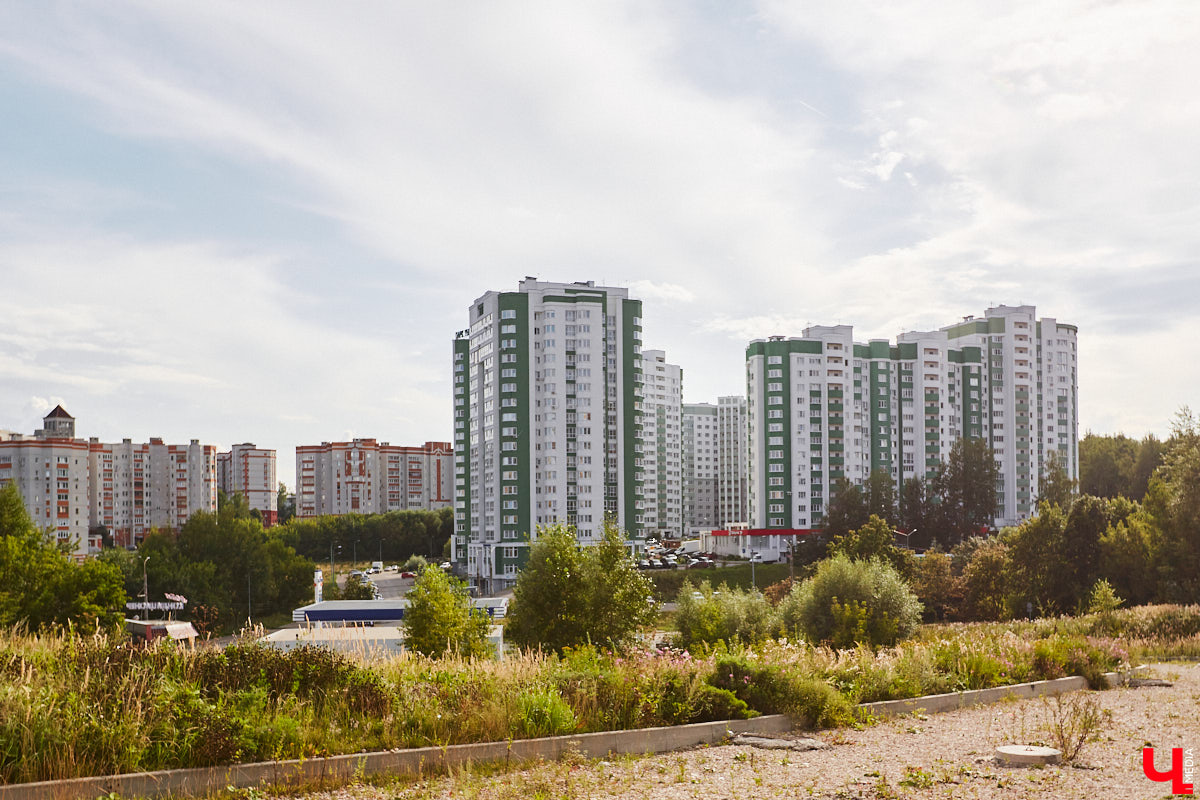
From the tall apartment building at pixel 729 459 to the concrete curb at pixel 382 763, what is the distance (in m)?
146

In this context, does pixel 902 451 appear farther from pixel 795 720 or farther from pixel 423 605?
pixel 795 720

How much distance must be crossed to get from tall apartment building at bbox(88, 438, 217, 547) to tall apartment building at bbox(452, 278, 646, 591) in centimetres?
6337

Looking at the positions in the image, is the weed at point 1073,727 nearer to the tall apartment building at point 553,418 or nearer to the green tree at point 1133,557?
the green tree at point 1133,557

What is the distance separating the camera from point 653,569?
89.2 m

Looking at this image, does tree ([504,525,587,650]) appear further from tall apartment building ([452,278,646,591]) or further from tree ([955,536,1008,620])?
tall apartment building ([452,278,646,591])

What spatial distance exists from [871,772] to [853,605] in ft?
64.8

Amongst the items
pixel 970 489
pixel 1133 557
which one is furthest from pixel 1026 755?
pixel 970 489

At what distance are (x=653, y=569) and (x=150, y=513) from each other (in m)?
77.5

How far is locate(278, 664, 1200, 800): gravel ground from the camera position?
723 centimetres

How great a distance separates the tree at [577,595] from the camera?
25484 millimetres

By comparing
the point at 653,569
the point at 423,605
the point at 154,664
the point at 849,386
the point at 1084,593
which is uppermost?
the point at 849,386

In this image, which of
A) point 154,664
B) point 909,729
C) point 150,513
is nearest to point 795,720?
point 909,729

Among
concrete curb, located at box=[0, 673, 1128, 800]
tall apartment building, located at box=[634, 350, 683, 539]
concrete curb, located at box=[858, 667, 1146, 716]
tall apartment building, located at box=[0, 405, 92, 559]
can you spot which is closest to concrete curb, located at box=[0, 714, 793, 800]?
concrete curb, located at box=[0, 673, 1128, 800]

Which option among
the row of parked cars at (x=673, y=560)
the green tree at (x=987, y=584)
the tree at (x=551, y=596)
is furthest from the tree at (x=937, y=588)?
the row of parked cars at (x=673, y=560)
